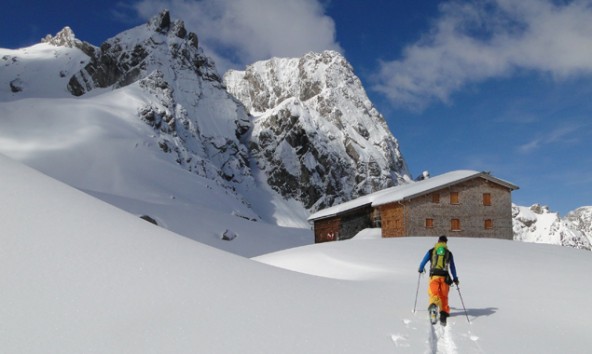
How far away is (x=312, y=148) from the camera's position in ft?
511

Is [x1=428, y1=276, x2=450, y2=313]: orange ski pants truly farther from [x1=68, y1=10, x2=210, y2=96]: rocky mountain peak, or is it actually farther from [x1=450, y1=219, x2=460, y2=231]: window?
[x1=68, y1=10, x2=210, y2=96]: rocky mountain peak

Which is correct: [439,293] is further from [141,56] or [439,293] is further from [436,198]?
[141,56]

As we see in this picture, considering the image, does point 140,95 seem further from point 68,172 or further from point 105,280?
point 105,280

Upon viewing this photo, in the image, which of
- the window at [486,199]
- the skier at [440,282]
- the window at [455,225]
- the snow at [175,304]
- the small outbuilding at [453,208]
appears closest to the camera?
the snow at [175,304]

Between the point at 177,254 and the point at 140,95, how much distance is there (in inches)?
4176

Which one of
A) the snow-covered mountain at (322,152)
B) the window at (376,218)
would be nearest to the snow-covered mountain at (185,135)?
the snow-covered mountain at (322,152)

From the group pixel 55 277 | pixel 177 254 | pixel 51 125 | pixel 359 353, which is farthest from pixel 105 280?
pixel 51 125

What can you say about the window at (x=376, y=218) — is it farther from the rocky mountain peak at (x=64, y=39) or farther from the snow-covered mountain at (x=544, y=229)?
the rocky mountain peak at (x=64, y=39)

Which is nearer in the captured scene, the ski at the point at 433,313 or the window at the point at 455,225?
the ski at the point at 433,313

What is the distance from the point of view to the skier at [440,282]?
30.2 ft

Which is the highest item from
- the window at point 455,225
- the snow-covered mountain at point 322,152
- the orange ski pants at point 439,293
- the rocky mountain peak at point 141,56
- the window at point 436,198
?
the rocky mountain peak at point 141,56

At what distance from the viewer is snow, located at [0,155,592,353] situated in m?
5.92

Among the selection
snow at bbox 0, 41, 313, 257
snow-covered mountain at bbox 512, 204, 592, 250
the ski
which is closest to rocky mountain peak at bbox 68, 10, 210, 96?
snow at bbox 0, 41, 313, 257

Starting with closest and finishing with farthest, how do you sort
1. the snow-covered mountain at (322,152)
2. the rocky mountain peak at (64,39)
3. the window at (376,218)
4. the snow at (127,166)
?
1. the window at (376,218)
2. the snow at (127,166)
3. the snow-covered mountain at (322,152)
4. the rocky mountain peak at (64,39)
